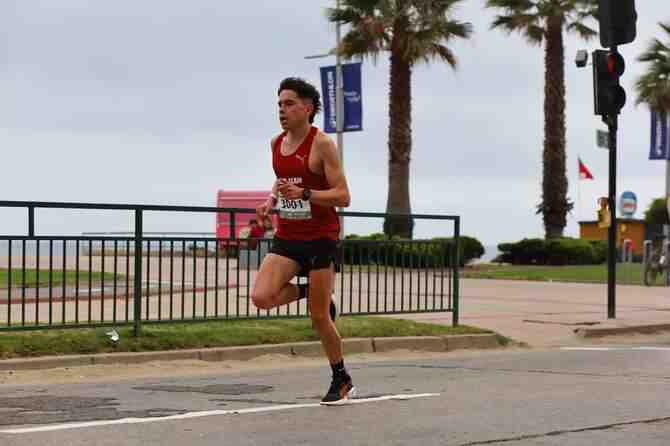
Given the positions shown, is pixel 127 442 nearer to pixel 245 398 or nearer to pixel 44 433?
pixel 44 433

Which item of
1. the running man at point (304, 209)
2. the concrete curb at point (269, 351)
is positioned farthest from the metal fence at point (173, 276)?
the running man at point (304, 209)

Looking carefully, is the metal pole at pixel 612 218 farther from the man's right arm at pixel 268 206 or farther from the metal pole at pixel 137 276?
the man's right arm at pixel 268 206

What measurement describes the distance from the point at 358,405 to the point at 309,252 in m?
1.08

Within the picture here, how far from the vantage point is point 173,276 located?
43.2 feet

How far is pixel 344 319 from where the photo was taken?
14.8 m

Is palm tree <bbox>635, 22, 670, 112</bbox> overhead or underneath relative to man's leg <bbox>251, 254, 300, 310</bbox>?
overhead

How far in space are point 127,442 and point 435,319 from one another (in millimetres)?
10371

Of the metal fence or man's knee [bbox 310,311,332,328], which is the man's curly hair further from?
the metal fence

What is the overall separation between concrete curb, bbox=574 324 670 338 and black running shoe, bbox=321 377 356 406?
8013 mm

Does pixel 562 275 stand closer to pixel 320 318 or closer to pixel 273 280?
pixel 320 318

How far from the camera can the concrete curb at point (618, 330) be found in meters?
16.1

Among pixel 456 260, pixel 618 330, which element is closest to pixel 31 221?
pixel 456 260

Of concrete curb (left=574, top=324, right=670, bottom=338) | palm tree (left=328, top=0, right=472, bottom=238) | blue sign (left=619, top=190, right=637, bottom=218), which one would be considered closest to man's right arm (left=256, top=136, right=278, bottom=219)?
concrete curb (left=574, top=324, right=670, bottom=338)

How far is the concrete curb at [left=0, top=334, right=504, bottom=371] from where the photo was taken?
1138cm
